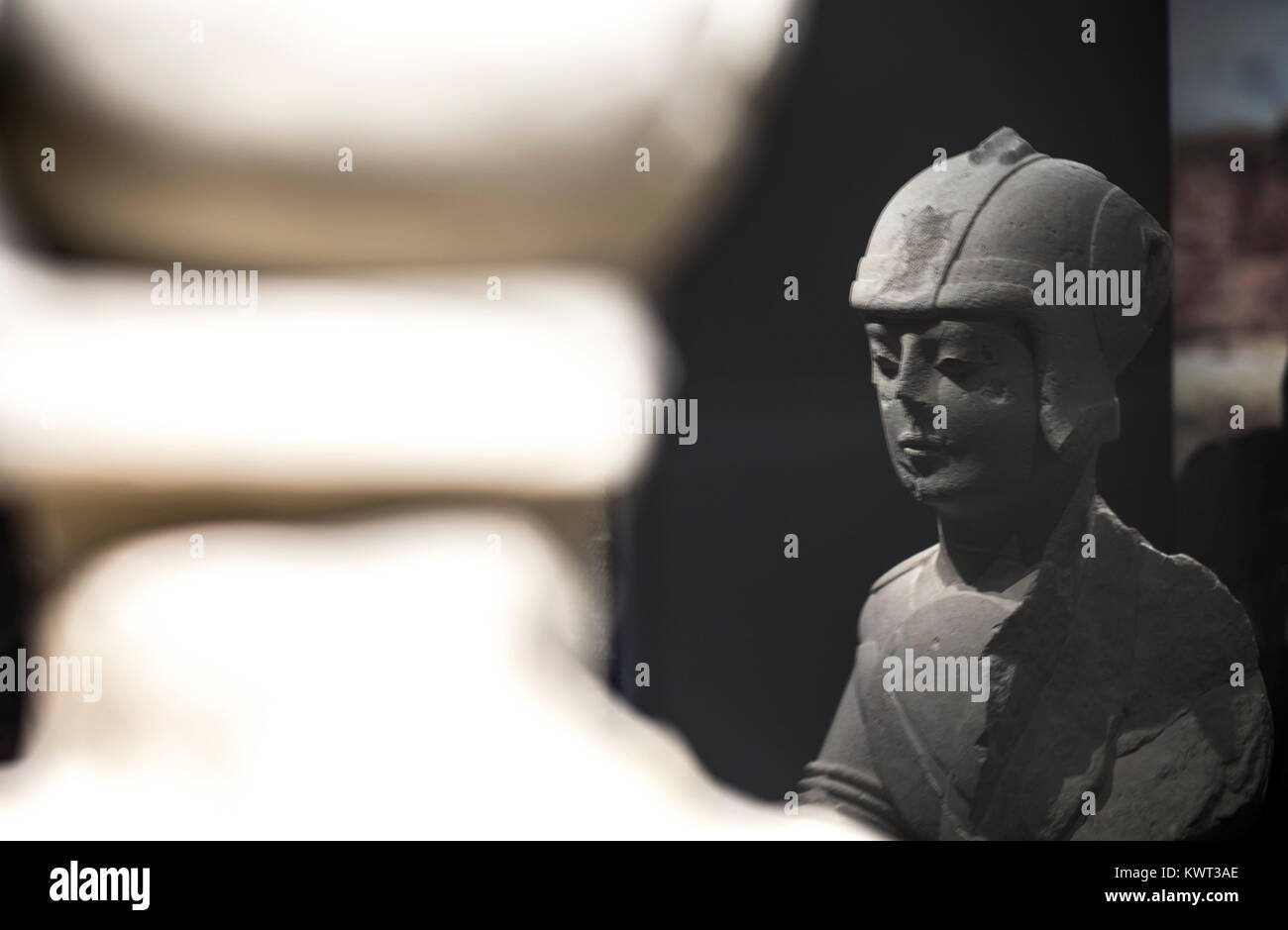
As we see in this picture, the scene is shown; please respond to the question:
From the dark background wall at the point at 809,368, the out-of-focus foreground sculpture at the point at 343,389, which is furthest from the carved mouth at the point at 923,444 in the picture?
the out-of-focus foreground sculpture at the point at 343,389

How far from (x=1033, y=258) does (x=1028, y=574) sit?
2.71 ft

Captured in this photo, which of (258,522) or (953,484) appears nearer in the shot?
(953,484)

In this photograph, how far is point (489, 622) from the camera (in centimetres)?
386

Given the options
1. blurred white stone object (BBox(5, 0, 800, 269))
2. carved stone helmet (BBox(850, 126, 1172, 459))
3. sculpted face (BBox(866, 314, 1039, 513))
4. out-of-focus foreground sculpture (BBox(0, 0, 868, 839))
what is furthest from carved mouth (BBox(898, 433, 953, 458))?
blurred white stone object (BBox(5, 0, 800, 269))

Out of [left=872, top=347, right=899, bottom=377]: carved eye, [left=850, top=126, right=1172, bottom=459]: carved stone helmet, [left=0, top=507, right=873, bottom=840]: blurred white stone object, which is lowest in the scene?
[left=0, top=507, right=873, bottom=840]: blurred white stone object

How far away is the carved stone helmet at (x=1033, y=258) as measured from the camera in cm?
355

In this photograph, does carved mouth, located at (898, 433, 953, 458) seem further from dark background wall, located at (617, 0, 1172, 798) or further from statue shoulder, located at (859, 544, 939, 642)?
statue shoulder, located at (859, 544, 939, 642)

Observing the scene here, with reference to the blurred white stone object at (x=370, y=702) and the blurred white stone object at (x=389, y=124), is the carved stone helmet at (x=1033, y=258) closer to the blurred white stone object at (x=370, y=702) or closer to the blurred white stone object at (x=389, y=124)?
the blurred white stone object at (x=389, y=124)

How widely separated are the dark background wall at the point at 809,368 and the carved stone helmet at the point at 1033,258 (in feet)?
0.50

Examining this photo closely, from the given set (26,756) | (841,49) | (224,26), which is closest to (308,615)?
(26,756)

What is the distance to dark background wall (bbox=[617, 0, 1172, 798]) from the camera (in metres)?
3.79

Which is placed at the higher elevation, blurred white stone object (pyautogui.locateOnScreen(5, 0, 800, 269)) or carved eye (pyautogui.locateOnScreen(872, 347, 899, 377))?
blurred white stone object (pyautogui.locateOnScreen(5, 0, 800, 269))

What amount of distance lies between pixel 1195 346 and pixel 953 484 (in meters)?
0.83
